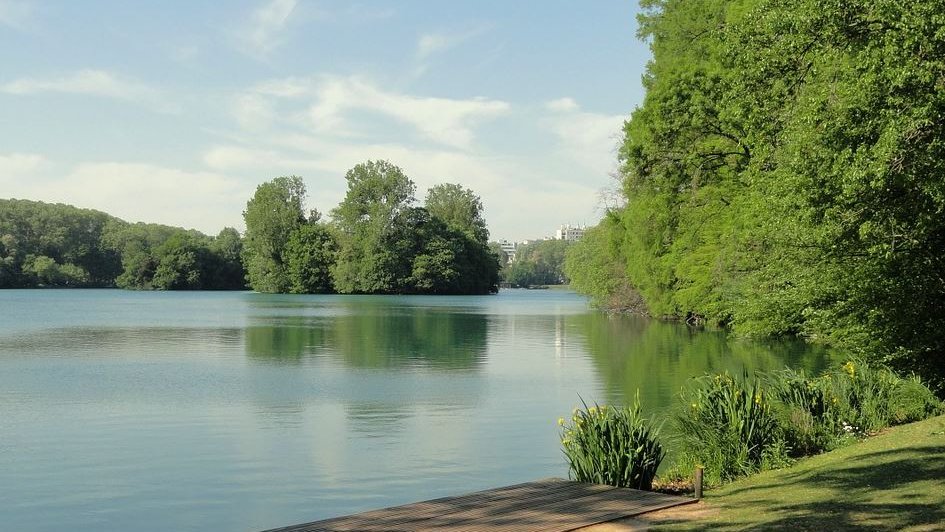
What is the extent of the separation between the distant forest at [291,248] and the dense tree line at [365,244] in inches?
5.1

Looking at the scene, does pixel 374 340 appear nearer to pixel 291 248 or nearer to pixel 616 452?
pixel 616 452

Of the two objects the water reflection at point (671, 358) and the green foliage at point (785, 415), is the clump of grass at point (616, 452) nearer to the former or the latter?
the green foliage at point (785, 415)

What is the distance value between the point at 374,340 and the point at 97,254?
368 ft

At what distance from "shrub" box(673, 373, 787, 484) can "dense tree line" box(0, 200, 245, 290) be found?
4715 inches

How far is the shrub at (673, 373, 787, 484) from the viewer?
10836mm

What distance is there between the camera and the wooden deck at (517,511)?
8.37m

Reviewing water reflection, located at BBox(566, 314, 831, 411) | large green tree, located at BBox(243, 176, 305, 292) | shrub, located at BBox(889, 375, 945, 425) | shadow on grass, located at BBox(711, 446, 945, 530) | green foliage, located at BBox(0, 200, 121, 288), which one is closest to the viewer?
shadow on grass, located at BBox(711, 446, 945, 530)

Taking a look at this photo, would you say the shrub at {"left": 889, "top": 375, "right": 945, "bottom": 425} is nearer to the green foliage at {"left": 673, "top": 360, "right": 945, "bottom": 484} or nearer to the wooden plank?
the green foliage at {"left": 673, "top": 360, "right": 945, "bottom": 484}

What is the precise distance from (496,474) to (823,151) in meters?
6.38

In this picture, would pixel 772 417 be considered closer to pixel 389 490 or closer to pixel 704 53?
pixel 389 490

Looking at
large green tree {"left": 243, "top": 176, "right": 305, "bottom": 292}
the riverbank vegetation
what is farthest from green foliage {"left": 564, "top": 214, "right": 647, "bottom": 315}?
large green tree {"left": 243, "top": 176, "right": 305, "bottom": 292}

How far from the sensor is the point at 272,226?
113188 millimetres

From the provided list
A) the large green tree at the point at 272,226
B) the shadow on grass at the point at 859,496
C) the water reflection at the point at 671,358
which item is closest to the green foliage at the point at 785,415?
the shadow on grass at the point at 859,496

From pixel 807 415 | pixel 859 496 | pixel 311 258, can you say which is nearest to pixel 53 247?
pixel 311 258
